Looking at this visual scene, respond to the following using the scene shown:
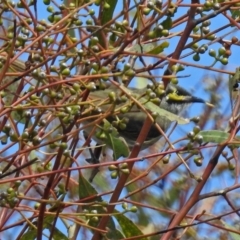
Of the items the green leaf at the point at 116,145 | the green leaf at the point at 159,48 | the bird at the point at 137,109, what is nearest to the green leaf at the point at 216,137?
the bird at the point at 137,109

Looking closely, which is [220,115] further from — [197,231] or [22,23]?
[22,23]

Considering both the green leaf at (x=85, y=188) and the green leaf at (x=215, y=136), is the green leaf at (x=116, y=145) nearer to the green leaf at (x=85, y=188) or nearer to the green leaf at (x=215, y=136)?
the green leaf at (x=85, y=188)

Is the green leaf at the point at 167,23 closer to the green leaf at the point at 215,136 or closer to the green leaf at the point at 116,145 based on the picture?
the green leaf at the point at 215,136

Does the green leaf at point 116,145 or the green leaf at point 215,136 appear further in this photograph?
the green leaf at point 116,145

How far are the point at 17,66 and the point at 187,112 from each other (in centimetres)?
218

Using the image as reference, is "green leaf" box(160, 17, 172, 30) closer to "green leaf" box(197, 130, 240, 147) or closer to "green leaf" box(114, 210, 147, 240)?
"green leaf" box(197, 130, 240, 147)

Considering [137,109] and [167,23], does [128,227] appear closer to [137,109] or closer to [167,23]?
[137,109]

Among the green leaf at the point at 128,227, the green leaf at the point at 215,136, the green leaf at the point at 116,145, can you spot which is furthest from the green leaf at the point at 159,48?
the green leaf at the point at 128,227

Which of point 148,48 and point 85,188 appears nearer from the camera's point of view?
point 148,48

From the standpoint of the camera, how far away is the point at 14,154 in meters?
1.50

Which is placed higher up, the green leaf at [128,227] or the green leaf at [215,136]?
the green leaf at [215,136]

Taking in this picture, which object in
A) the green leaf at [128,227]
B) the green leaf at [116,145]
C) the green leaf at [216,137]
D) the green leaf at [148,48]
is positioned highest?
the green leaf at [148,48]

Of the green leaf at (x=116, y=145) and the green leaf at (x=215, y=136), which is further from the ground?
the green leaf at (x=116, y=145)

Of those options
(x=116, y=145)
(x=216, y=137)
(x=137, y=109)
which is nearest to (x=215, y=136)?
(x=216, y=137)
